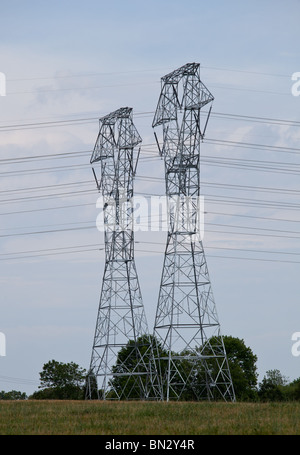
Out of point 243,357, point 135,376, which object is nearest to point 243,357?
point 243,357

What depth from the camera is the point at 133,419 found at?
31891mm

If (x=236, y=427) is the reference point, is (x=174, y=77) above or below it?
above

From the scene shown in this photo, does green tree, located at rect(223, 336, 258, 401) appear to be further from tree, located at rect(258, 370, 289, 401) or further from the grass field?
the grass field

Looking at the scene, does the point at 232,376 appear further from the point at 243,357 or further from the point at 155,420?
the point at 155,420

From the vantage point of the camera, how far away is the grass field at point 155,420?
27.8m

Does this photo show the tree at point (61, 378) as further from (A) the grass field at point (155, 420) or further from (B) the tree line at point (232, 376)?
(A) the grass field at point (155, 420)

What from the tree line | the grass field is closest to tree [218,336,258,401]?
the tree line

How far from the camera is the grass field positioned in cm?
2783

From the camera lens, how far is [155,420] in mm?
30906
